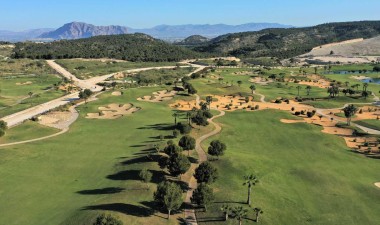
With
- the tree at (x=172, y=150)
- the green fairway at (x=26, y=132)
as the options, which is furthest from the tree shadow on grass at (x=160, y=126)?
the tree at (x=172, y=150)

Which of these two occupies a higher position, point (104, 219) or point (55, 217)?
point (104, 219)

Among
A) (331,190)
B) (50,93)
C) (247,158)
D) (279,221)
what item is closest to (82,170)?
(247,158)

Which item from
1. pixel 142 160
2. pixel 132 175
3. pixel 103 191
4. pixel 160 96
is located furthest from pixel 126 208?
pixel 160 96

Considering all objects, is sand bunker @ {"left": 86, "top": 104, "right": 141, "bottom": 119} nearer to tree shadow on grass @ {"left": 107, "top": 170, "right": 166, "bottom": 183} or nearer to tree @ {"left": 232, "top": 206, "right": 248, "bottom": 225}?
tree shadow on grass @ {"left": 107, "top": 170, "right": 166, "bottom": 183}

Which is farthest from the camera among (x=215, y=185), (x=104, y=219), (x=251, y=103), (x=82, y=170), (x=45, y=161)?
(x=251, y=103)

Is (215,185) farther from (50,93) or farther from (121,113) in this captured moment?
(50,93)

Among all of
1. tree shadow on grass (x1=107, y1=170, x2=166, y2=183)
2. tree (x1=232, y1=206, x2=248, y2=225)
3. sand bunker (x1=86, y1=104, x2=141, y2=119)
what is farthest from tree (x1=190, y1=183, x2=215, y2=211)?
sand bunker (x1=86, y1=104, x2=141, y2=119)

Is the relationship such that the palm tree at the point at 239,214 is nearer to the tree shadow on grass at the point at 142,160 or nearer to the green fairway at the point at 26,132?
the tree shadow on grass at the point at 142,160

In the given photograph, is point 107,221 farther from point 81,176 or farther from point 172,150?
point 172,150
